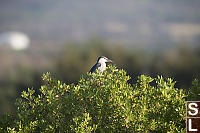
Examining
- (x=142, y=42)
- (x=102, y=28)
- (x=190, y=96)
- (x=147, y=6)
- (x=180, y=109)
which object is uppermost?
(x=147, y=6)

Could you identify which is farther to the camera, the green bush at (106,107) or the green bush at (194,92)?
the green bush at (194,92)

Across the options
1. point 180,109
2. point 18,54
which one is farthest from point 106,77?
point 18,54

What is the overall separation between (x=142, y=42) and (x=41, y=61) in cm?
998

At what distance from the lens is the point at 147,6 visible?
112ft

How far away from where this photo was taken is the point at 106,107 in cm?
610

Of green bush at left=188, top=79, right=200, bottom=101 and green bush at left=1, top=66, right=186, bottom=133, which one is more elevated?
green bush at left=188, top=79, right=200, bottom=101

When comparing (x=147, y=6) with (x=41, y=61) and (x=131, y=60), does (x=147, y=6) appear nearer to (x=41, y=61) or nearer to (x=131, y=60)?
(x=131, y=60)

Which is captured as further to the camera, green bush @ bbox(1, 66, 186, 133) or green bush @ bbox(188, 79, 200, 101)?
green bush @ bbox(188, 79, 200, 101)

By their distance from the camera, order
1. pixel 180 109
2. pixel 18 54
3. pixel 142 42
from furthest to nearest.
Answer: pixel 142 42 → pixel 18 54 → pixel 180 109

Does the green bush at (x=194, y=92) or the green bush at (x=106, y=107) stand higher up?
the green bush at (x=194, y=92)

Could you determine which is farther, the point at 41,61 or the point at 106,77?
the point at 41,61

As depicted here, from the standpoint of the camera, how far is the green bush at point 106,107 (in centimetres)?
585

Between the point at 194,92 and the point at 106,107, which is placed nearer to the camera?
the point at 106,107

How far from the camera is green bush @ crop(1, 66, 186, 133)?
19.2 ft
